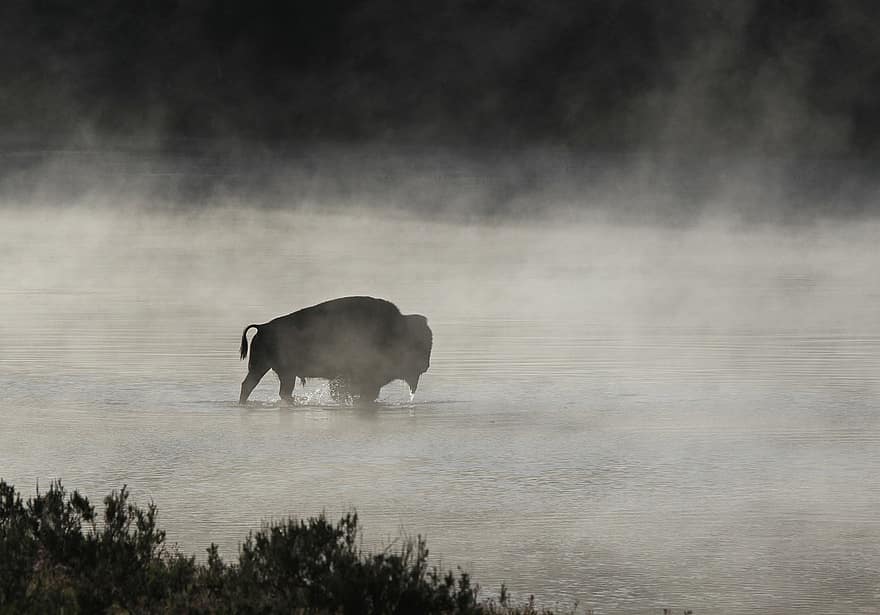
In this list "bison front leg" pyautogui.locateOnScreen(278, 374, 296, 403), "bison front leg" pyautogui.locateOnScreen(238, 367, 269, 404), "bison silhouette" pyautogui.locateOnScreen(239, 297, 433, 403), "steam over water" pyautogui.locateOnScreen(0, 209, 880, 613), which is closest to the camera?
"steam over water" pyautogui.locateOnScreen(0, 209, 880, 613)

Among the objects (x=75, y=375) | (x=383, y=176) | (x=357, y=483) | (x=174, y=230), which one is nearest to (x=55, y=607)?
(x=357, y=483)

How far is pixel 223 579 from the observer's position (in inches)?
363

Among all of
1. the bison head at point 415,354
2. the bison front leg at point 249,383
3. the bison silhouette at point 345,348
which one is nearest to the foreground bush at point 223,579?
the bison front leg at point 249,383

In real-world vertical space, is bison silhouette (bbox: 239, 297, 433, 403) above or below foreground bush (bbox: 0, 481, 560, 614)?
above

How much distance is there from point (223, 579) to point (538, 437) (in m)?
6.85

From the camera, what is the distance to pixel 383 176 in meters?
111

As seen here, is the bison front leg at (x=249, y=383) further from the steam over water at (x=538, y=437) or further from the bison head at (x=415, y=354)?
the bison head at (x=415, y=354)

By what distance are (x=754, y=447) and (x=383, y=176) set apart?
314 feet

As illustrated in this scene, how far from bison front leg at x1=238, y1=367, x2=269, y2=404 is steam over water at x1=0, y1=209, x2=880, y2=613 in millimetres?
179

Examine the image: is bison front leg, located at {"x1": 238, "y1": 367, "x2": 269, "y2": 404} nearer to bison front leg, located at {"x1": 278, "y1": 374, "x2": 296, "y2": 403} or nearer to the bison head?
bison front leg, located at {"x1": 278, "y1": 374, "x2": 296, "y2": 403}

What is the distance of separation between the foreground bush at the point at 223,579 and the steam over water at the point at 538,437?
1.18m

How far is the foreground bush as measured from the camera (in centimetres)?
872

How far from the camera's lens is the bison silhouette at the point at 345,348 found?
19.4 m

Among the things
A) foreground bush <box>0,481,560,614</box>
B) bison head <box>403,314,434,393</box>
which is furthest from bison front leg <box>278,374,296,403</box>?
foreground bush <box>0,481,560,614</box>
